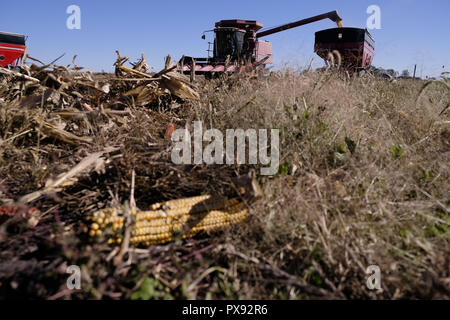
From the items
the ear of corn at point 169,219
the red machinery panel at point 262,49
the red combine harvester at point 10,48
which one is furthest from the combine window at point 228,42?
the ear of corn at point 169,219

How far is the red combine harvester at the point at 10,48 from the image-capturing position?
10828 millimetres

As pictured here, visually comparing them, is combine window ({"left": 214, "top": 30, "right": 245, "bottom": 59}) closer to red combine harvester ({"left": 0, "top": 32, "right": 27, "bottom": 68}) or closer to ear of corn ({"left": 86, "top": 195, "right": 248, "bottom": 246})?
red combine harvester ({"left": 0, "top": 32, "right": 27, "bottom": 68})

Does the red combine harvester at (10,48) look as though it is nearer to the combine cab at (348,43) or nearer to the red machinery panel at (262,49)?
the red machinery panel at (262,49)

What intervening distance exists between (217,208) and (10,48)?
12.6m

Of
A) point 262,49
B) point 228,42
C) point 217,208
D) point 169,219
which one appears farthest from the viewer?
point 262,49

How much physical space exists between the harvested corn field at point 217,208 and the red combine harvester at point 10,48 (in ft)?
32.9

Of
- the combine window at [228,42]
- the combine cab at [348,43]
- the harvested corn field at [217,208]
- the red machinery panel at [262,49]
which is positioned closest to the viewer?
the harvested corn field at [217,208]

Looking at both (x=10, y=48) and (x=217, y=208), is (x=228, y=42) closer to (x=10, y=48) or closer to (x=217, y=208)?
(x=10, y=48)

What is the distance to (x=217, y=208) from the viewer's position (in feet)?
5.69

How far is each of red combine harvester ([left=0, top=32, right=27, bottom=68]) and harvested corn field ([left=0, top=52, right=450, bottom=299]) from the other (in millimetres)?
10030

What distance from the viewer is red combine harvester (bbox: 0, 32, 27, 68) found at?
10.8 metres

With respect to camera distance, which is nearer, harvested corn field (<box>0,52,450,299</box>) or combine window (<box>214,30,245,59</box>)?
harvested corn field (<box>0,52,450,299</box>)

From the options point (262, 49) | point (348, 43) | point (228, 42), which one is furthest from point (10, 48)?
point (348, 43)

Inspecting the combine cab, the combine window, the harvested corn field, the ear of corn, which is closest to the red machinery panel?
the combine window
